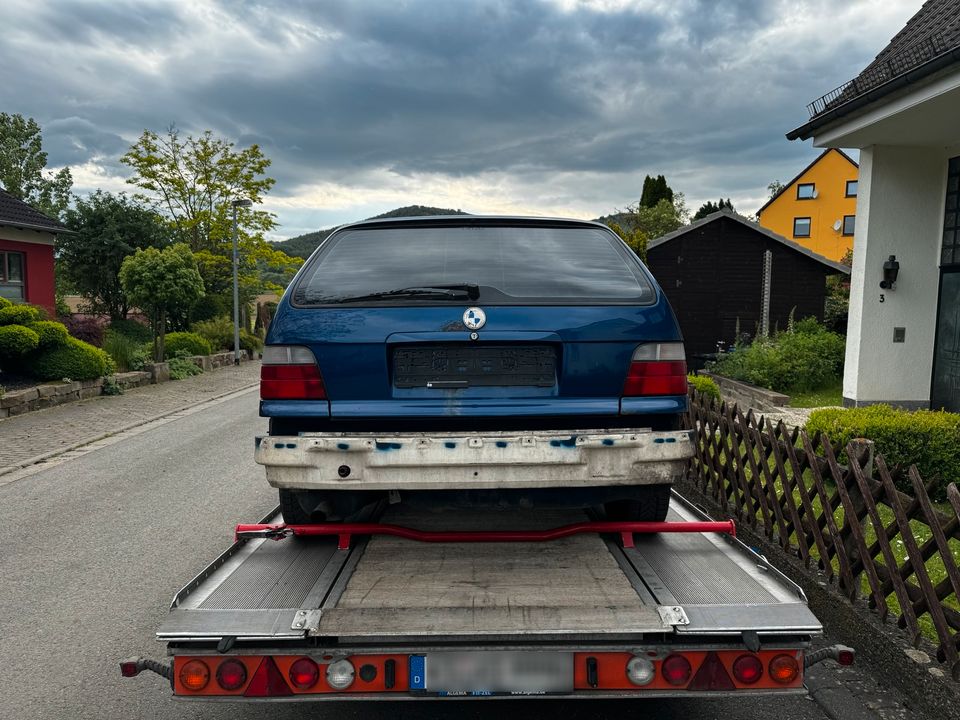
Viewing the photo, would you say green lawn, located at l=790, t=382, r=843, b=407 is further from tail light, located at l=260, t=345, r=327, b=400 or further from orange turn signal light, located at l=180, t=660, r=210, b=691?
orange turn signal light, located at l=180, t=660, r=210, b=691

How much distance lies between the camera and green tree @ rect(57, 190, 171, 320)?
27.7m

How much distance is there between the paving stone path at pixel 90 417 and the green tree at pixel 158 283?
7.13 ft

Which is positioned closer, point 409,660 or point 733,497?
point 409,660

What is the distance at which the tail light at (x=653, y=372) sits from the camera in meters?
3.07

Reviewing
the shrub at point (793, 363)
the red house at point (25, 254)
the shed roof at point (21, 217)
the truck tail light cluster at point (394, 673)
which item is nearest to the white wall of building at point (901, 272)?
the shrub at point (793, 363)

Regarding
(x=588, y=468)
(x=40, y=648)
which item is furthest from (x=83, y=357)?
(x=588, y=468)

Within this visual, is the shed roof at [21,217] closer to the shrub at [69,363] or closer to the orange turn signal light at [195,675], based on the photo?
the shrub at [69,363]

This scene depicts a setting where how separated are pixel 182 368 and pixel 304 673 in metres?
17.7

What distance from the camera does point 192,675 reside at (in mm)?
2439

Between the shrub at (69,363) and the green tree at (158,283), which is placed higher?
the green tree at (158,283)

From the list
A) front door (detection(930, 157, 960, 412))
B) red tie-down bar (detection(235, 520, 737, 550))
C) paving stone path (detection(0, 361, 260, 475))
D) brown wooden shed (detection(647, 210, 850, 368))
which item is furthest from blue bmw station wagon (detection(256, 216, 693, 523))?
brown wooden shed (detection(647, 210, 850, 368))

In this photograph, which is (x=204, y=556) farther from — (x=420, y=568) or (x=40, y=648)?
(x=420, y=568)

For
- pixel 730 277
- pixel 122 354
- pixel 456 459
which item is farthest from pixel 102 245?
pixel 456 459

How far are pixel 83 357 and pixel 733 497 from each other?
11929 mm
